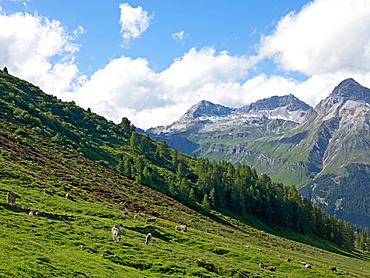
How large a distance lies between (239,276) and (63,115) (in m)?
174

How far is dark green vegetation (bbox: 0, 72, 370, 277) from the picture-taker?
27219mm

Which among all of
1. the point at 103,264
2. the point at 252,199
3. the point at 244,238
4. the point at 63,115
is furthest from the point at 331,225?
the point at 63,115

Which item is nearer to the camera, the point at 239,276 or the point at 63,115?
the point at 239,276

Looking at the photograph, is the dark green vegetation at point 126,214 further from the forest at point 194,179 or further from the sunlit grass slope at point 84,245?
the forest at point 194,179

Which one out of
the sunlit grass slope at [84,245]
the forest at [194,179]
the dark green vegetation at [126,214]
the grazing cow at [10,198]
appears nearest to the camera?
the sunlit grass slope at [84,245]

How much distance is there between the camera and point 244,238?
257 ft

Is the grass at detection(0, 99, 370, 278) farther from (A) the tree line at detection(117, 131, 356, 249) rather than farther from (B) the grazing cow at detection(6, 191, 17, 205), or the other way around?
(A) the tree line at detection(117, 131, 356, 249)

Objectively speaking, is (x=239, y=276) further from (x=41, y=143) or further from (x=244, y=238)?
(x=41, y=143)

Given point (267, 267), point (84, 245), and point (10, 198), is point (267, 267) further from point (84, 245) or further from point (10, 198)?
point (10, 198)

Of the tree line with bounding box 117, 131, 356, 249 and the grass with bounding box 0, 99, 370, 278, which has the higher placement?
the tree line with bounding box 117, 131, 356, 249

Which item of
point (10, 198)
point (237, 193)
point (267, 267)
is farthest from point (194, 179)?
point (10, 198)

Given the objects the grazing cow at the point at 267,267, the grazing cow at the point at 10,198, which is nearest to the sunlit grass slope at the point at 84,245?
the grazing cow at the point at 10,198

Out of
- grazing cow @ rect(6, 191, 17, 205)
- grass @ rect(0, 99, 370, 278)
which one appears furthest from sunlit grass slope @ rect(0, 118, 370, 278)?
grazing cow @ rect(6, 191, 17, 205)

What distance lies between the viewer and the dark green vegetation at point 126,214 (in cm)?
2722
